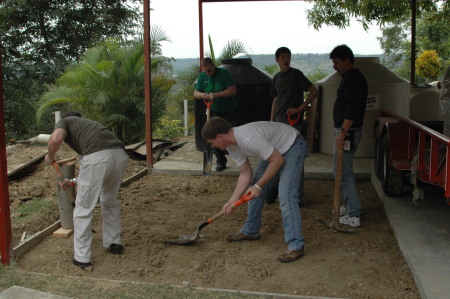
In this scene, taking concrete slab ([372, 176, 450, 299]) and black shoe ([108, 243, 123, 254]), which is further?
Answer: black shoe ([108, 243, 123, 254])

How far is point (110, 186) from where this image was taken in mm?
4738

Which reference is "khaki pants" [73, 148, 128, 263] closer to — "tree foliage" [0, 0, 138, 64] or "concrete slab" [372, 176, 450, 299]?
"concrete slab" [372, 176, 450, 299]

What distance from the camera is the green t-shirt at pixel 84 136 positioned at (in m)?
4.51

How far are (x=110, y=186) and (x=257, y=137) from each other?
1479mm

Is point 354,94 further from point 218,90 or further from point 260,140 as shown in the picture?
point 218,90

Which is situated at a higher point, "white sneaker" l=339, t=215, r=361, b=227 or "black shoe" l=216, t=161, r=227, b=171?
"black shoe" l=216, t=161, r=227, b=171

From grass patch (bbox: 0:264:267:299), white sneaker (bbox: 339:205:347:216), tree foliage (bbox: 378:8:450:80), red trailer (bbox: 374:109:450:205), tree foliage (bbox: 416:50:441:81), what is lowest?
grass patch (bbox: 0:264:267:299)

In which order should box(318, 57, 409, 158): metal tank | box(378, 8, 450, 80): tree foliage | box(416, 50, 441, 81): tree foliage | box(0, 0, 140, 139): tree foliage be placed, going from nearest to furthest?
box(318, 57, 409, 158): metal tank, box(416, 50, 441, 81): tree foliage, box(0, 0, 140, 139): tree foliage, box(378, 8, 450, 80): tree foliage

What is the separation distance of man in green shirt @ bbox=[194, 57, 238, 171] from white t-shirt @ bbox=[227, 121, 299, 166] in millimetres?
2961

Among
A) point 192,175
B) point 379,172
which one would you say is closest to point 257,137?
point 379,172

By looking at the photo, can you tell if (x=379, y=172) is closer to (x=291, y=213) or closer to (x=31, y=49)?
(x=291, y=213)

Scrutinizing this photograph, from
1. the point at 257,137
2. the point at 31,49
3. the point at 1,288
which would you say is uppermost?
the point at 31,49

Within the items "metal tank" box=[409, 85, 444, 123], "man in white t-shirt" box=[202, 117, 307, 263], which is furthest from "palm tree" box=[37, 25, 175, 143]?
"man in white t-shirt" box=[202, 117, 307, 263]

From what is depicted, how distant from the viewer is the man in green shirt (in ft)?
24.4
